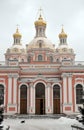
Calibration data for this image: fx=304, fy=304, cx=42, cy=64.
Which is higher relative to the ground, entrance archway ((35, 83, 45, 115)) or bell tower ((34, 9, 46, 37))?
bell tower ((34, 9, 46, 37))

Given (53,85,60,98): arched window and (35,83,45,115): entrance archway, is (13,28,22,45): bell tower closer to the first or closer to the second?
(35,83,45,115): entrance archway

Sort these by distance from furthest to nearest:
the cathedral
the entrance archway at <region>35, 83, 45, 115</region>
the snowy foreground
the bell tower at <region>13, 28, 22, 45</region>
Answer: the bell tower at <region>13, 28, 22, 45</region>, the entrance archway at <region>35, 83, 45, 115</region>, the cathedral, the snowy foreground

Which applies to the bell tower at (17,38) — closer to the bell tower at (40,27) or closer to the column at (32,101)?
the bell tower at (40,27)

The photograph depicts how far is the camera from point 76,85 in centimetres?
3788

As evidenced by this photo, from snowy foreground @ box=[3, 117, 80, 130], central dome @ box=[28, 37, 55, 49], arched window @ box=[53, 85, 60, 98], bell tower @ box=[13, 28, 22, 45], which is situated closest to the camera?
snowy foreground @ box=[3, 117, 80, 130]

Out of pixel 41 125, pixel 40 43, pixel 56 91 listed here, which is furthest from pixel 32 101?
pixel 41 125

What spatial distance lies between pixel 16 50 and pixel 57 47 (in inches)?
279

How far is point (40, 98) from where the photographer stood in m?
37.8

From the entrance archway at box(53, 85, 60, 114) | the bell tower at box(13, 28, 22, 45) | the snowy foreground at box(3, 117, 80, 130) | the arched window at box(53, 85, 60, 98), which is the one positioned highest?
the bell tower at box(13, 28, 22, 45)

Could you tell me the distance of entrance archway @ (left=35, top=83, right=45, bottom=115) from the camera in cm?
3775

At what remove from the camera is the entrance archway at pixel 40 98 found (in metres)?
37.8

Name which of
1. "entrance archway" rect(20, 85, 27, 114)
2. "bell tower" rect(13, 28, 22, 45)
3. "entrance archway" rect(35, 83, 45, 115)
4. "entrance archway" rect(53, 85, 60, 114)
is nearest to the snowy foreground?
"entrance archway" rect(53, 85, 60, 114)

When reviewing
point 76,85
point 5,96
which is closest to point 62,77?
point 76,85

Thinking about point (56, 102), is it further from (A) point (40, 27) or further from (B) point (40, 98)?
(A) point (40, 27)
